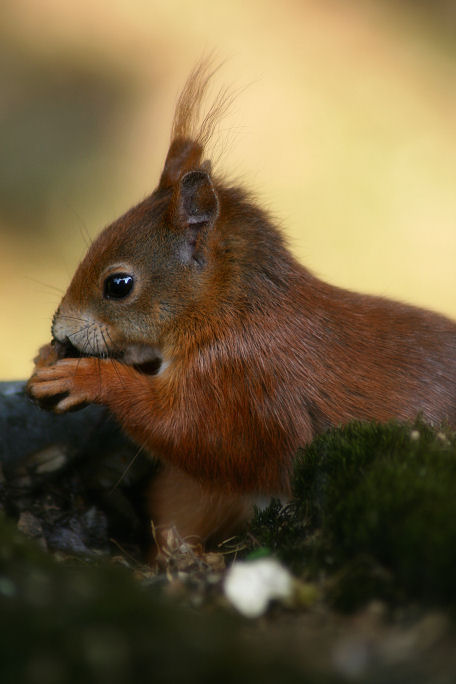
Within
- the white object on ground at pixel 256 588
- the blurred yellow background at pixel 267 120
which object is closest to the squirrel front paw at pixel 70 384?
the white object on ground at pixel 256 588

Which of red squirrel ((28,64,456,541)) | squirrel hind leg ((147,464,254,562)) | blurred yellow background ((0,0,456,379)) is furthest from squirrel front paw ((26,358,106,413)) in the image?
blurred yellow background ((0,0,456,379))

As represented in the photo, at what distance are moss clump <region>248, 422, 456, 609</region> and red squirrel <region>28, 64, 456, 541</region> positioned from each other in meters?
0.32

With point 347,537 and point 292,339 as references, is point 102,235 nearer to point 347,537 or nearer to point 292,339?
point 292,339

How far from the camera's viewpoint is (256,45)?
21.3 feet

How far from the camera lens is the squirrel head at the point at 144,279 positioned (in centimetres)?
226

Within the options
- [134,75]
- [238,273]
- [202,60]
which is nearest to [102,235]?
[238,273]

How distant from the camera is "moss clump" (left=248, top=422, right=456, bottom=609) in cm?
121

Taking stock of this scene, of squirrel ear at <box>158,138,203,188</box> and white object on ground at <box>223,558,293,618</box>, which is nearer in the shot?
white object on ground at <box>223,558,293,618</box>

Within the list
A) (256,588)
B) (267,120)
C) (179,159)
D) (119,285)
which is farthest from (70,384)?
(267,120)

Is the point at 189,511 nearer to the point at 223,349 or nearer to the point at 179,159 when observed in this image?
the point at 223,349

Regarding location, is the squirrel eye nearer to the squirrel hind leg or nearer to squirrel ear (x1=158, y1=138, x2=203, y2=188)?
squirrel ear (x1=158, y1=138, x2=203, y2=188)

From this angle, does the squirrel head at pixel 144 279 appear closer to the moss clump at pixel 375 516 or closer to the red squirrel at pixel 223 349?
the red squirrel at pixel 223 349

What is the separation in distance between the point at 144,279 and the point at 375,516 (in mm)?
1179

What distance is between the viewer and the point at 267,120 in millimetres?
6238
